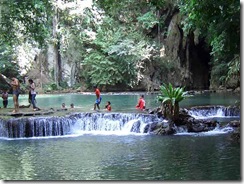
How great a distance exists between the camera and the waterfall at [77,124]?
1103cm

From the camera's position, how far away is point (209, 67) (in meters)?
30.0

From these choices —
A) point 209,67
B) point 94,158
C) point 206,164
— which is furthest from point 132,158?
point 209,67

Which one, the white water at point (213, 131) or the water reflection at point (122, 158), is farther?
the white water at point (213, 131)

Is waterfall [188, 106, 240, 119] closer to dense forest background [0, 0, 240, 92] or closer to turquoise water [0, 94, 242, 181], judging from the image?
turquoise water [0, 94, 242, 181]

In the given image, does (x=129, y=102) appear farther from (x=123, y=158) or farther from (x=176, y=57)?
(x=123, y=158)

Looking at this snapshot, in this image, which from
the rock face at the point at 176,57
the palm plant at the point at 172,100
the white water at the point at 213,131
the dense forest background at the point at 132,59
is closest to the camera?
the white water at the point at 213,131

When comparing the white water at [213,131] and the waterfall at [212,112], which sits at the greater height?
the waterfall at [212,112]

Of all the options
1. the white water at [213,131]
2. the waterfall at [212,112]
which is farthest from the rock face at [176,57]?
the white water at [213,131]

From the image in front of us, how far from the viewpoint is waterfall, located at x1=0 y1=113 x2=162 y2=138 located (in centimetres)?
1103

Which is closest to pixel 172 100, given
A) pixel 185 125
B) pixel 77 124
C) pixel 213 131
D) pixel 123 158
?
pixel 185 125

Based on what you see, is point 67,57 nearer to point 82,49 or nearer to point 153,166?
point 82,49

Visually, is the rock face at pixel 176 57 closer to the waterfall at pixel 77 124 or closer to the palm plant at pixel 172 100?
the waterfall at pixel 77 124

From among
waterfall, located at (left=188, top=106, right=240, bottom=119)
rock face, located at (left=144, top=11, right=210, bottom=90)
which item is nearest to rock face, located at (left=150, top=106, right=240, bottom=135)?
waterfall, located at (left=188, top=106, right=240, bottom=119)

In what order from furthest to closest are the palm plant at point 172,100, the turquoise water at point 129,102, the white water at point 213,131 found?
the turquoise water at point 129,102, the palm plant at point 172,100, the white water at point 213,131
